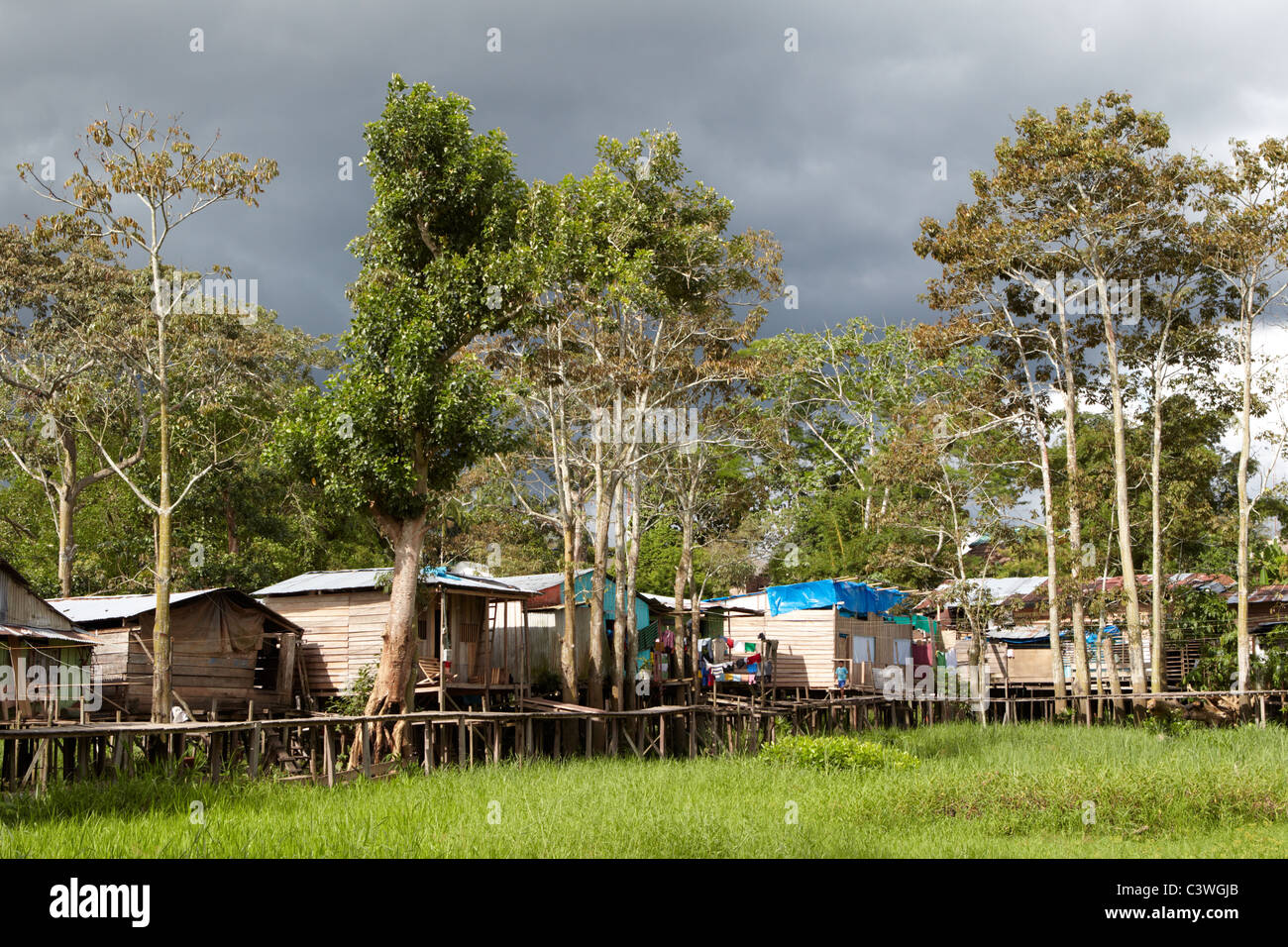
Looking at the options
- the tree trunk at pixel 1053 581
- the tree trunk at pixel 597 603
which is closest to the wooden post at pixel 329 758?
the tree trunk at pixel 597 603

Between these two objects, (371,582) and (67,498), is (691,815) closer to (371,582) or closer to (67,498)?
(371,582)

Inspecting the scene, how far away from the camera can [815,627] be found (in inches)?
1320

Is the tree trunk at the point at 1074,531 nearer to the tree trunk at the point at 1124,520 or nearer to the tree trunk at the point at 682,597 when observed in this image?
the tree trunk at the point at 1124,520

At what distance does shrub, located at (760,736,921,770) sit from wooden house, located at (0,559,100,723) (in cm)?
1428

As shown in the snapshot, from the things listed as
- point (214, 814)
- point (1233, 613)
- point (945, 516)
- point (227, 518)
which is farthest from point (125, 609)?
point (1233, 613)

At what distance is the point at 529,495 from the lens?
33938mm

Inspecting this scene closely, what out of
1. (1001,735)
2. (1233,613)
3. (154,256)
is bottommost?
(1001,735)

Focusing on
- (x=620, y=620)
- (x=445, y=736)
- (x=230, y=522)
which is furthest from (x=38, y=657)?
(x=230, y=522)

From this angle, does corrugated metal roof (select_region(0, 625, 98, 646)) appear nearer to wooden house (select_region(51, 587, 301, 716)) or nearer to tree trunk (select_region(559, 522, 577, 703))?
wooden house (select_region(51, 587, 301, 716))

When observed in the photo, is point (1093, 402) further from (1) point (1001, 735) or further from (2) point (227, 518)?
(2) point (227, 518)

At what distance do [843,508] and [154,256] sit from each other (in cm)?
2746

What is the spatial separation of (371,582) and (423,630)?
5.45ft

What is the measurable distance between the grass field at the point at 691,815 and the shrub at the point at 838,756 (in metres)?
0.74

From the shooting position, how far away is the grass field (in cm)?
1082
